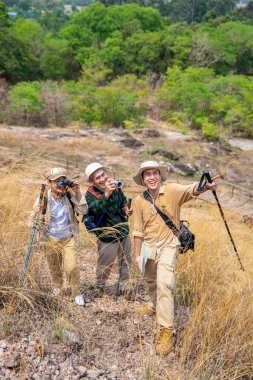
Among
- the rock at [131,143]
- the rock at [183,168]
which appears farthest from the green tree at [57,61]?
the rock at [183,168]

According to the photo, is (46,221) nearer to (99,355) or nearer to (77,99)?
(99,355)

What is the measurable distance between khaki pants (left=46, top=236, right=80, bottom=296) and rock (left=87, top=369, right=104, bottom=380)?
2.48ft

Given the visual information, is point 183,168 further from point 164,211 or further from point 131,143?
point 164,211

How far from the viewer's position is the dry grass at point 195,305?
215 cm

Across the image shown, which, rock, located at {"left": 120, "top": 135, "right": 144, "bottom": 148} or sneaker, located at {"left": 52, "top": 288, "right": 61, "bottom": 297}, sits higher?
sneaker, located at {"left": 52, "top": 288, "right": 61, "bottom": 297}

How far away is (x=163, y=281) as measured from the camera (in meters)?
2.47

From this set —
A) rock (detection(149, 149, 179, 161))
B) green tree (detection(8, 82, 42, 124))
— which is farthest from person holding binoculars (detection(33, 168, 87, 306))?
green tree (detection(8, 82, 42, 124))

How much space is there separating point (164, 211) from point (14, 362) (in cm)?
132

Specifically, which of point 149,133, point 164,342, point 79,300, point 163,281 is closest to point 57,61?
point 149,133

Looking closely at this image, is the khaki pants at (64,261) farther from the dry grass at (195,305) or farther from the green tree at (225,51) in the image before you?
the green tree at (225,51)

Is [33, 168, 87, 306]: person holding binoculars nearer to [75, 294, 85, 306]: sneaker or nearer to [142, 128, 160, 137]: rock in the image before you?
[75, 294, 85, 306]: sneaker

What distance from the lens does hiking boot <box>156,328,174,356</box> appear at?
7.52 feet

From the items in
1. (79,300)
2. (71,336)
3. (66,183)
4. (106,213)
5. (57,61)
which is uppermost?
(66,183)

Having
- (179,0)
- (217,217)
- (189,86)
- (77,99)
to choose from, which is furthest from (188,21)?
(217,217)
